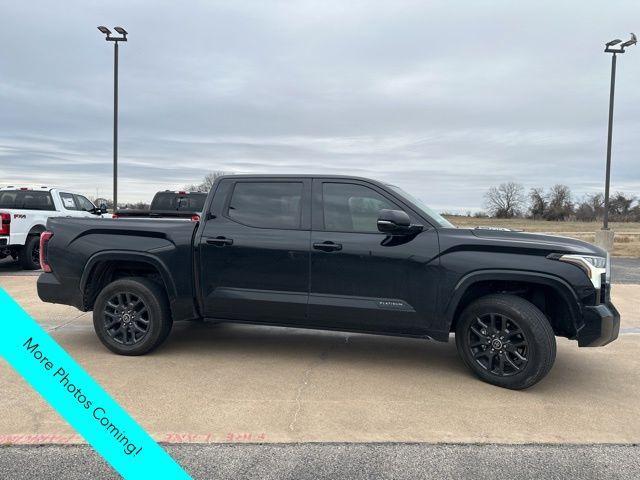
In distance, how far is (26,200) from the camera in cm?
1256

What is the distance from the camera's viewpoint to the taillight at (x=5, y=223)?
10.9m

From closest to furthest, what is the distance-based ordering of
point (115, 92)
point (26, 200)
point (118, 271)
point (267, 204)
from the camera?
point (267, 204)
point (118, 271)
point (26, 200)
point (115, 92)

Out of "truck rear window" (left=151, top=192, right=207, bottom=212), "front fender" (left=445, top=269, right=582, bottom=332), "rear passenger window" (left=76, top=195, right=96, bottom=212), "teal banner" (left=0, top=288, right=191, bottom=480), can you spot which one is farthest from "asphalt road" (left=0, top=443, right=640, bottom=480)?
"rear passenger window" (left=76, top=195, right=96, bottom=212)

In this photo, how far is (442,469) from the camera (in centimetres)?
309

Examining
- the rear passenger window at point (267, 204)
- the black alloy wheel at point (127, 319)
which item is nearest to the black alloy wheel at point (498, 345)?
the rear passenger window at point (267, 204)

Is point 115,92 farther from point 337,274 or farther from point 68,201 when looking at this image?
point 337,274

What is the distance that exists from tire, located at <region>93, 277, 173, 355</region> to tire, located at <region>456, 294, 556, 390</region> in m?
2.82

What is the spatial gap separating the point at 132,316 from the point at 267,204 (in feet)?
5.66

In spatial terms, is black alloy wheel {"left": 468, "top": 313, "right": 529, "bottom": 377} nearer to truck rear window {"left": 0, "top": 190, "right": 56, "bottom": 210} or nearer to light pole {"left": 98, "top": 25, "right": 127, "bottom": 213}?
truck rear window {"left": 0, "top": 190, "right": 56, "bottom": 210}

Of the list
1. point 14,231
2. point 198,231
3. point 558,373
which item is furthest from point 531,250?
point 14,231

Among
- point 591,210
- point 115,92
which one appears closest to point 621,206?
point 591,210

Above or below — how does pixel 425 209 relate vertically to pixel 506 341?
above

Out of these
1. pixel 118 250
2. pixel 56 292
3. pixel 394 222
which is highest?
pixel 394 222

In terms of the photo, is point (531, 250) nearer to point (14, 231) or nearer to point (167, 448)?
point (167, 448)
